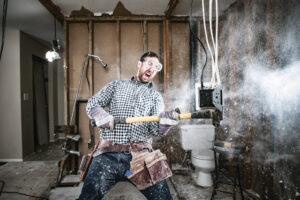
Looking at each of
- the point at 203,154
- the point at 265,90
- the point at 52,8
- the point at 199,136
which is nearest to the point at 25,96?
the point at 52,8

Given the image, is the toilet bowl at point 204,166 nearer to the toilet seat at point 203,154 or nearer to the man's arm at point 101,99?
the toilet seat at point 203,154

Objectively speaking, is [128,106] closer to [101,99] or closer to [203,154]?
[101,99]

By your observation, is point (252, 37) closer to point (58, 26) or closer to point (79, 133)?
point (79, 133)

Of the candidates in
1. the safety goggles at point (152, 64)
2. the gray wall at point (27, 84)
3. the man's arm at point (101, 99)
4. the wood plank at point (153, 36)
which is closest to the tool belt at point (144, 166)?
the man's arm at point (101, 99)

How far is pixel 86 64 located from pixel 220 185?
3.64 m

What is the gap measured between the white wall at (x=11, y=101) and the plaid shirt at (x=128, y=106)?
3.77m

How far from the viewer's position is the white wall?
446 cm

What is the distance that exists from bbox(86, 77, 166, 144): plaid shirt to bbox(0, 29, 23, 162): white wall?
3.77m

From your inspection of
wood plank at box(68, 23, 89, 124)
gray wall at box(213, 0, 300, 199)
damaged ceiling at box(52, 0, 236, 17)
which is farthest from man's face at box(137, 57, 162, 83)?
wood plank at box(68, 23, 89, 124)

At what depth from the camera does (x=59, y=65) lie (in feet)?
21.3

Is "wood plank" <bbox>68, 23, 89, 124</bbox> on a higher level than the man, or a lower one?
higher

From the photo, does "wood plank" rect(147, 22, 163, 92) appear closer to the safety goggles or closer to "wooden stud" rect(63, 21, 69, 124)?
"wooden stud" rect(63, 21, 69, 124)

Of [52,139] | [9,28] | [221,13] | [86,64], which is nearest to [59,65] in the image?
[9,28]

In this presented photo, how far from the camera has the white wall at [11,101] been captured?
4.46 meters
